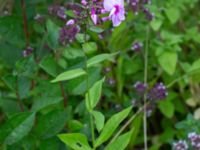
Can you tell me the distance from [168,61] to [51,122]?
0.76 m

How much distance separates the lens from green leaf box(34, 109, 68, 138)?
1738mm

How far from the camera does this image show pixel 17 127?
5.46ft

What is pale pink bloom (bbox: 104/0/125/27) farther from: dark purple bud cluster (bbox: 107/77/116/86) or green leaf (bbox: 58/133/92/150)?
dark purple bud cluster (bbox: 107/77/116/86)

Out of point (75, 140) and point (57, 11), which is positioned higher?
point (57, 11)

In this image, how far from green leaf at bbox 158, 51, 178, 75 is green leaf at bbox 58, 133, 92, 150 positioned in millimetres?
833

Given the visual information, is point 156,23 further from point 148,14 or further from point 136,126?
point 136,126

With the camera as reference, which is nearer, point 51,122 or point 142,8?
point 51,122

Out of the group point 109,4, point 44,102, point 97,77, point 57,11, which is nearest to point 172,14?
point 57,11

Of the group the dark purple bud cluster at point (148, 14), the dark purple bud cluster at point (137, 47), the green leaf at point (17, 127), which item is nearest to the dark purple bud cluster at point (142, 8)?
the dark purple bud cluster at point (148, 14)

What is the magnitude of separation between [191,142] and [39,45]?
28.3 inches

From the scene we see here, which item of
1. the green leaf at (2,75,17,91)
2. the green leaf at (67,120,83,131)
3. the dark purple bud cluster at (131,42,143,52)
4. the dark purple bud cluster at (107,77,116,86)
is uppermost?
the green leaf at (2,75,17,91)

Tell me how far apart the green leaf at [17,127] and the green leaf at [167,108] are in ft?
2.91

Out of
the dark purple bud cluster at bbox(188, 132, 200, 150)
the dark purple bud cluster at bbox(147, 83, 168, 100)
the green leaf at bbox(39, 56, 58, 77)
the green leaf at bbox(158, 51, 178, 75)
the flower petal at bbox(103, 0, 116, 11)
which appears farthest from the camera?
the green leaf at bbox(158, 51, 178, 75)

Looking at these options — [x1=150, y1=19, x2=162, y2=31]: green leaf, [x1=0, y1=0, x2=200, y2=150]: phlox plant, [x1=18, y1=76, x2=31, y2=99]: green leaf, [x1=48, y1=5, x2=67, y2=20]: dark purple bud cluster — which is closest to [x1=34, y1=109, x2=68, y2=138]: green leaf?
[x1=0, y1=0, x2=200, y2=150]: phlox plant
